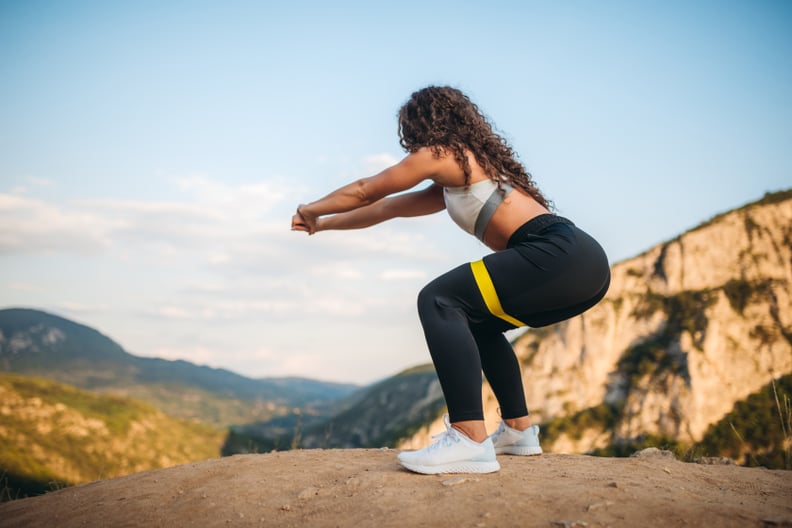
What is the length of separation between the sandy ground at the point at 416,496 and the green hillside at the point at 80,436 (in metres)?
75.4

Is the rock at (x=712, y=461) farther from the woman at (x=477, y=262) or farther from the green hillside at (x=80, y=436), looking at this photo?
the green hillside at (x=80, y=436)

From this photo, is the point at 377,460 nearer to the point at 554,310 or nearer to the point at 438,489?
the point at 438,489

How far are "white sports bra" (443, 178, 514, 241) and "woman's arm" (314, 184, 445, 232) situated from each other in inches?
19.3

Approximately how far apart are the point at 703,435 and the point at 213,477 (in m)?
70.0

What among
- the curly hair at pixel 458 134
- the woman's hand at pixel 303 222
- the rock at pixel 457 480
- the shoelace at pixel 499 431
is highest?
the curly hair at pixel 458 134

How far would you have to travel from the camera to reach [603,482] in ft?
9.96

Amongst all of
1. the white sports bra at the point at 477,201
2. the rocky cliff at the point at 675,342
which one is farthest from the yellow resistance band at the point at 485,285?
the rocky cliff at the point at 675,342

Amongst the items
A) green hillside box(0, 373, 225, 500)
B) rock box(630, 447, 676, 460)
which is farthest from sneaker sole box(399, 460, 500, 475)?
green hillside box(0, 373, 225, 500)

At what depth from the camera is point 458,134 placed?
3529 mm

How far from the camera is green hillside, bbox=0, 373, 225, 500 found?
7600cm

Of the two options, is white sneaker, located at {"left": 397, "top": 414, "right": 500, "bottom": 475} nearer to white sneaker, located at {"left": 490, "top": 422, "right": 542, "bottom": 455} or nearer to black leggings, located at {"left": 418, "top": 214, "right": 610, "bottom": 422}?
black leggings, located at {"left": 418, "top": 214, "right": 610, "bottom": 422}

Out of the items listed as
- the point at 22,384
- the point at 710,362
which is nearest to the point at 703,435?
the point at 710,362

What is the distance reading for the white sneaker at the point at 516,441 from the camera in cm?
434

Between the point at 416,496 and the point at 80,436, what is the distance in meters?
102
